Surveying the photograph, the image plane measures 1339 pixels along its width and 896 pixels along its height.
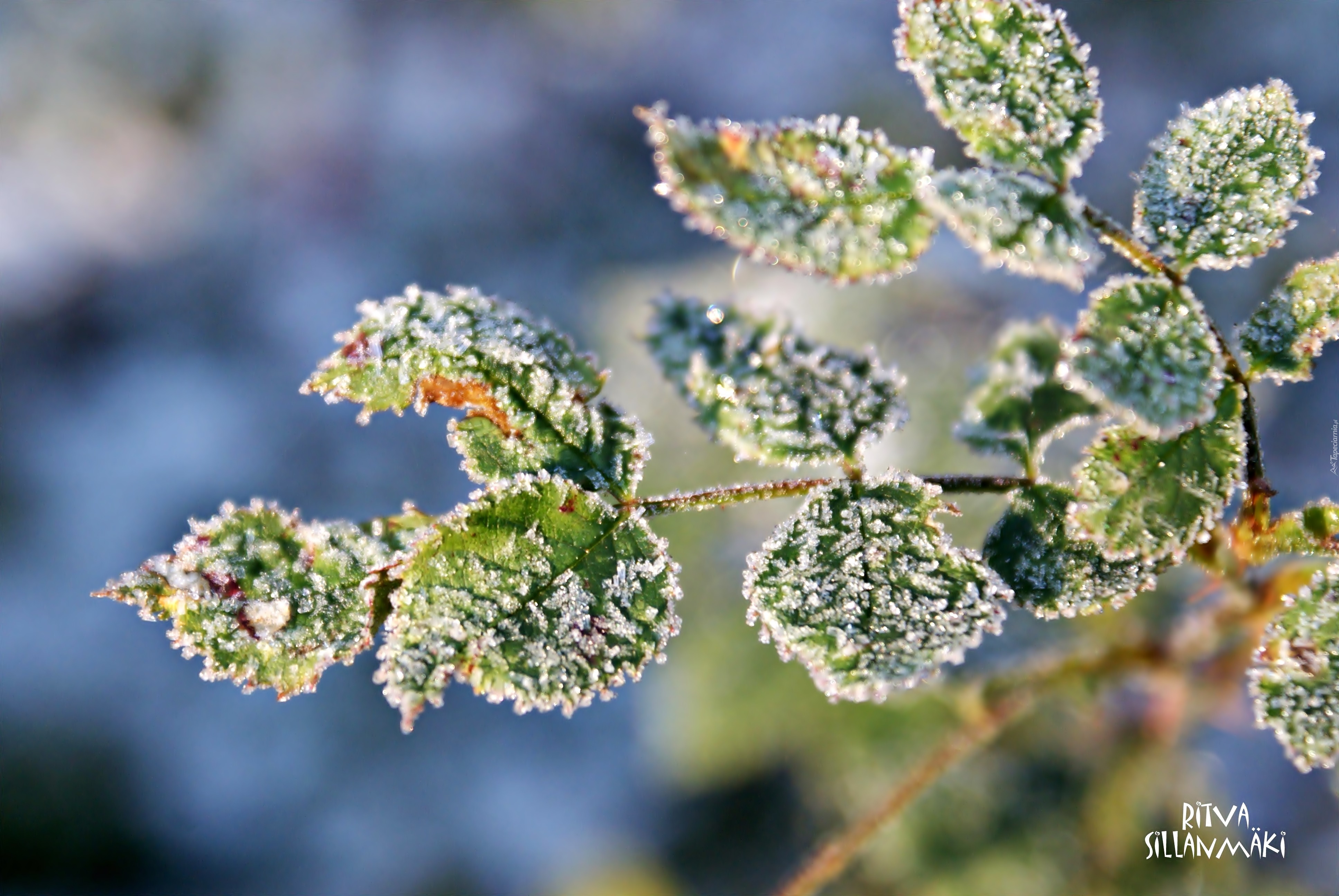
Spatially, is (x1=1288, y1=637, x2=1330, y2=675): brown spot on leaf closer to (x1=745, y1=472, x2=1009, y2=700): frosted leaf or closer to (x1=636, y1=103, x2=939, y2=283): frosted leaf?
(x1=745, y1=472, x2=1009, y2=700): frosted leaf

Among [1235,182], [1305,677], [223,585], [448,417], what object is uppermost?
[448,417]

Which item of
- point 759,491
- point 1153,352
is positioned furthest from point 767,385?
point 1153,352

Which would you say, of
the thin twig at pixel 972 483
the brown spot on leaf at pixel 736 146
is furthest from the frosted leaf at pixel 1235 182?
the brown spot on leaf at pixel 736 146

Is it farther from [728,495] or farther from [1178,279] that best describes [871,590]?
[1178,279]

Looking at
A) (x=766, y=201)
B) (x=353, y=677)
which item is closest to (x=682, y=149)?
(x=766, y=201)

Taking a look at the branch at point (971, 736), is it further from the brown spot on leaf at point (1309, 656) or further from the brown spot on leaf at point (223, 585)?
the brown spot on leaf at point (223, 585)

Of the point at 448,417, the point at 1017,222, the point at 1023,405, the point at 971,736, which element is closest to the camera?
the point at 1017,222

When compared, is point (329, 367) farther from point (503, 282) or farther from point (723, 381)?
point (503, 282)
